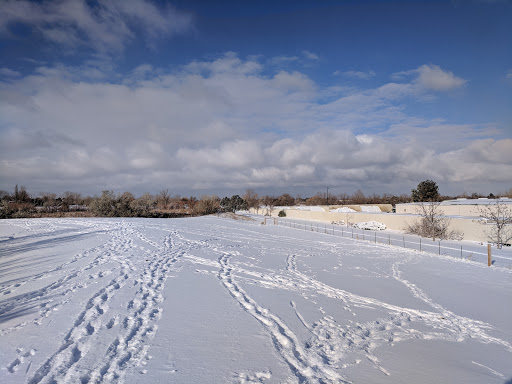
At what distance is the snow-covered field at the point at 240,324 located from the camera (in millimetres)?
4461

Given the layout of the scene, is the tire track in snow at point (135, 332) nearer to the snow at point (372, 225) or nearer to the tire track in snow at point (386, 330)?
the tire track in snow at point (386, 330)

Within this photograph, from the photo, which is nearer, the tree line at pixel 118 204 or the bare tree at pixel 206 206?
the tree line at pixel 118 204

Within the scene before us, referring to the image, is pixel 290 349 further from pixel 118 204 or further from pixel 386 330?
pixel 118 204

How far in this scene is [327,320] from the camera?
6.72 meters

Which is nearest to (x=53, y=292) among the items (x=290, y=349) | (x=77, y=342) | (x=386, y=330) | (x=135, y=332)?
(x=77, y=342)

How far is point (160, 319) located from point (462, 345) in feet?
19.3

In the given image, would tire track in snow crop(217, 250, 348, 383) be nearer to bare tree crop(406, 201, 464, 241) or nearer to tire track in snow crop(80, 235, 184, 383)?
tire track in snow crop(80, 235, 184, 383)

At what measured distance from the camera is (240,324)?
6.10 m

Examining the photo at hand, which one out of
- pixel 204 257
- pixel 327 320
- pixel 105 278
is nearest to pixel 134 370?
pixel 327 320

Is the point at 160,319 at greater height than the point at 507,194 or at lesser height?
lesser

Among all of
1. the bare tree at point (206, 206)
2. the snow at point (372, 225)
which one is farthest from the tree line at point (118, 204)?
the snow at point (372, 225)

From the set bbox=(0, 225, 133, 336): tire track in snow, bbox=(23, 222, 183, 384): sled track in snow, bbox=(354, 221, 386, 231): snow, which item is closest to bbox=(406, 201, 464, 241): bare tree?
bbox=(354, 221, 386, 231): snow

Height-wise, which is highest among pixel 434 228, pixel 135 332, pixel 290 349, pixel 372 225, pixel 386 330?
pixel 434 228

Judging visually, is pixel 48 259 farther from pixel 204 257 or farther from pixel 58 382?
pixel 58 382
